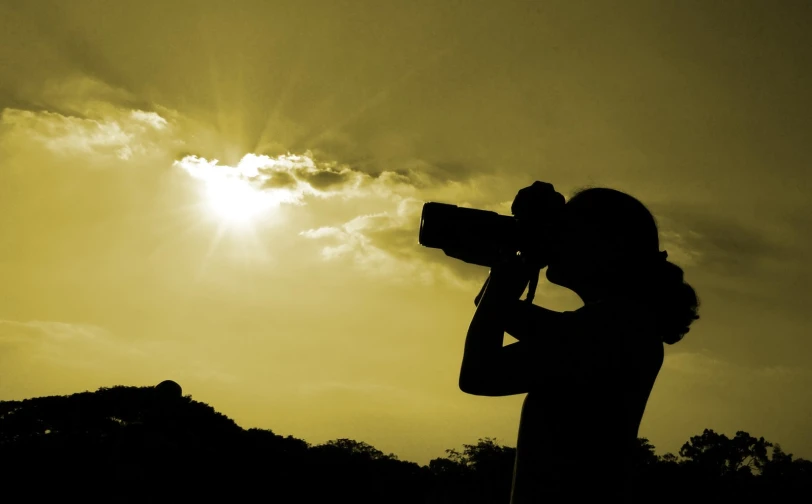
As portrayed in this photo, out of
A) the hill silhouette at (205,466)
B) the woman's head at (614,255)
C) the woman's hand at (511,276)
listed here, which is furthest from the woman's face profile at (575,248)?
the hill silhouette at (205,466)

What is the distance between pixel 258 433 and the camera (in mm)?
19594

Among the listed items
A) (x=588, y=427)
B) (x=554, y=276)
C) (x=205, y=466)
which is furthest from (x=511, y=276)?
(x=205, y=466)

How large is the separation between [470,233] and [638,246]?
27.2 inches

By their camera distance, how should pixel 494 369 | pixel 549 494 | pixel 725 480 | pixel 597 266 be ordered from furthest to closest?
pixel 725 480, pixel 597 266, pixel 494 369, pixel 549 494

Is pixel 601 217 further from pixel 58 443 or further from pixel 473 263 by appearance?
pixel 58 443

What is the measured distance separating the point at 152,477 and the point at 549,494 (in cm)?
1601

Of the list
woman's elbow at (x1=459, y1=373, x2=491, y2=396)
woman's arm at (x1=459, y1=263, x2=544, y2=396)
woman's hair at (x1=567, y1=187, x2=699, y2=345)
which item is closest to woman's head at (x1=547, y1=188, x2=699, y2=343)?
woman's hair at (x1=567, y1=187, x2=699, y2=345)

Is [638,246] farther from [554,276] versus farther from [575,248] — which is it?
[554,276]

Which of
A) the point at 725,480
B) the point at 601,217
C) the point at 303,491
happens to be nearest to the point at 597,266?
the point at 601,217

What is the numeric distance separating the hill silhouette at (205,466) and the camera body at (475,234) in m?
13.4

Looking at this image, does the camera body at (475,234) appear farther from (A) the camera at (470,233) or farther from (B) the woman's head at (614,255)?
(B) the woman's head at (614,255)

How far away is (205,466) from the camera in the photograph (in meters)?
16.8

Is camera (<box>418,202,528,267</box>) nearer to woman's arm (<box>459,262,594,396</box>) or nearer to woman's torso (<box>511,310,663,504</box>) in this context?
woman's arm (<box>459,262,594,396</box>)

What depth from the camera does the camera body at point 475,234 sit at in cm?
256
